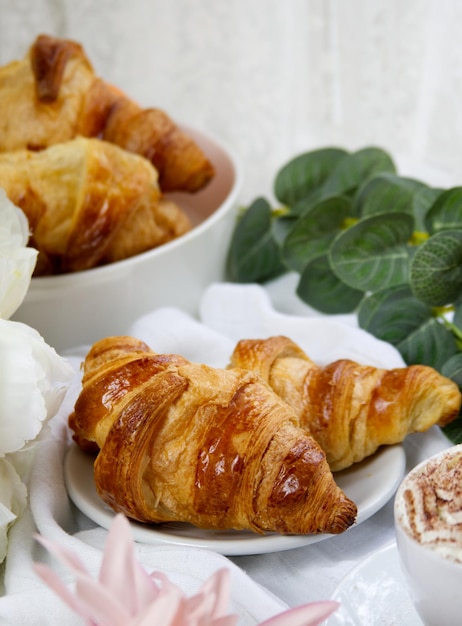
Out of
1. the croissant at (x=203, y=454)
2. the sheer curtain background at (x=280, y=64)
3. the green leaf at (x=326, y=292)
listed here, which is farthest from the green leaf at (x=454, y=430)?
the sheer curtain background at (x=280, y=64)

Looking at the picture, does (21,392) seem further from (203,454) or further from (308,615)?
(308,615)

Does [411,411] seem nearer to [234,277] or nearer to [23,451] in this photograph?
[23,451]

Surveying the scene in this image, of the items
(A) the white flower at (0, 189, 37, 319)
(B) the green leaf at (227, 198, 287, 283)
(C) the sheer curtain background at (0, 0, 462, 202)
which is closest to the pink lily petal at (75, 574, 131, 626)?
(A) the white flower at (0, 189, 37, 319)

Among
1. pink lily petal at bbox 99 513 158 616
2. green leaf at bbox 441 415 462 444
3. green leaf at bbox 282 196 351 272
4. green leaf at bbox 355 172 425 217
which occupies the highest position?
green leaf at bbox 355 172 425 217

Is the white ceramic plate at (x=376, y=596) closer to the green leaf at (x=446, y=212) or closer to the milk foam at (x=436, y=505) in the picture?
the milk foam at (x=436, y=505)

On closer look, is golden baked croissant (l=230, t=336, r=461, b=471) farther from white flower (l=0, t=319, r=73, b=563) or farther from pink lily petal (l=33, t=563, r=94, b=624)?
pink lily petal (l=33, t=563, r=94, b=624)

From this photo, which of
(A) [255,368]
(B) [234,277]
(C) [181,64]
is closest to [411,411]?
(A) [255,368]

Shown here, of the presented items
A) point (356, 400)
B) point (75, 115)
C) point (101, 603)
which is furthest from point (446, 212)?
point (101, 603)
